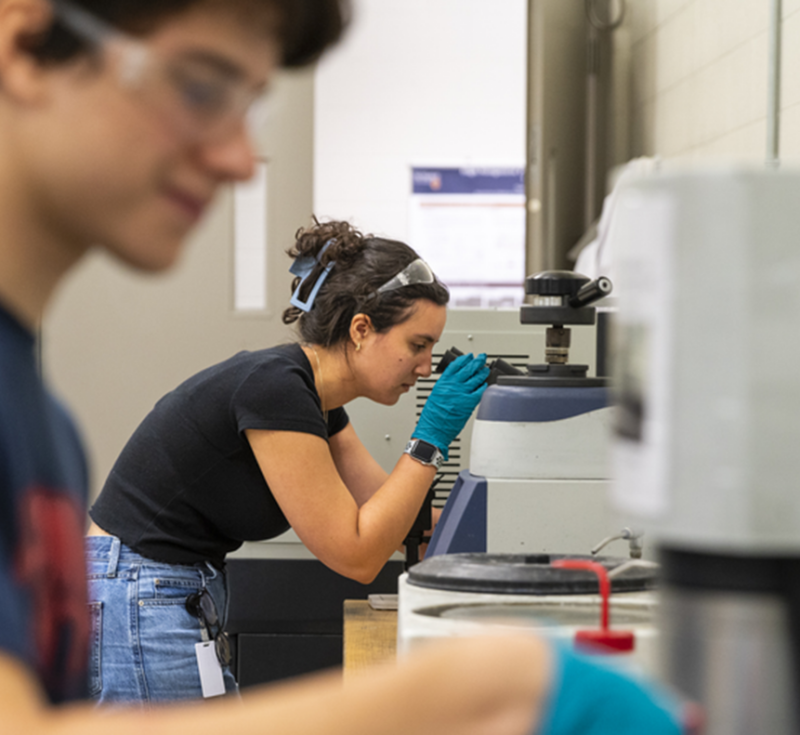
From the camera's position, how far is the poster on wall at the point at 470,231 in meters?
3.77

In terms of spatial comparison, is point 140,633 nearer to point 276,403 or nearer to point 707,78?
point 276,403

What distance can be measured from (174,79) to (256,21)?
62 millimetres

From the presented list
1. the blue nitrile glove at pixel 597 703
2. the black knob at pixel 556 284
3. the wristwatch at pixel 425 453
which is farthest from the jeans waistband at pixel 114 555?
the blue nitrile glove at pixel 597 703

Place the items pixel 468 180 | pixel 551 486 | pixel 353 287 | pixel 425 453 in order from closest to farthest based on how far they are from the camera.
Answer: pixel 551 486, pixel 425 453, pixel 353 287, pixel 468 180

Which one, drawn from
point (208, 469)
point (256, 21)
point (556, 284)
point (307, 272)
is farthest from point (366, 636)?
point (256, 21)

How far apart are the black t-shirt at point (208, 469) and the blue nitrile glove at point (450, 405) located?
0.23 m

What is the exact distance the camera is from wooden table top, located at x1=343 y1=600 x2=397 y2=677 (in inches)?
54.4

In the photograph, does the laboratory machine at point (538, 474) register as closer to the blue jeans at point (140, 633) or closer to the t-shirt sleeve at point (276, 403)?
the t-shirt sleeve at point (276, 403)

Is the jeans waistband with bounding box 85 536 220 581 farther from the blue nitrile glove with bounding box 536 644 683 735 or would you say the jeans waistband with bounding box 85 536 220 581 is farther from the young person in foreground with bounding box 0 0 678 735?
the blue nitrile glove with bounding box 536 644 683 735

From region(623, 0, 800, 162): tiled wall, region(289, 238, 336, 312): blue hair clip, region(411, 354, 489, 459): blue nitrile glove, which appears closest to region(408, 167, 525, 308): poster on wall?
region(623, 0, 800, 162): tiled wall

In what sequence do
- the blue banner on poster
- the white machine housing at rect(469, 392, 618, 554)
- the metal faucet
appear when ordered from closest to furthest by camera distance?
the metal faucet
the white machine housing at rect(469, 392, 618, 554)
the blue banner on poster

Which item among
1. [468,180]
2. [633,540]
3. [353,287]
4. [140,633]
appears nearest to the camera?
[633,540]

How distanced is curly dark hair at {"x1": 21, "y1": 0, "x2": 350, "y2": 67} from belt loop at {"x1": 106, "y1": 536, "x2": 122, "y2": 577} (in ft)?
4.03

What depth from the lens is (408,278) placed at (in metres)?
1.83
